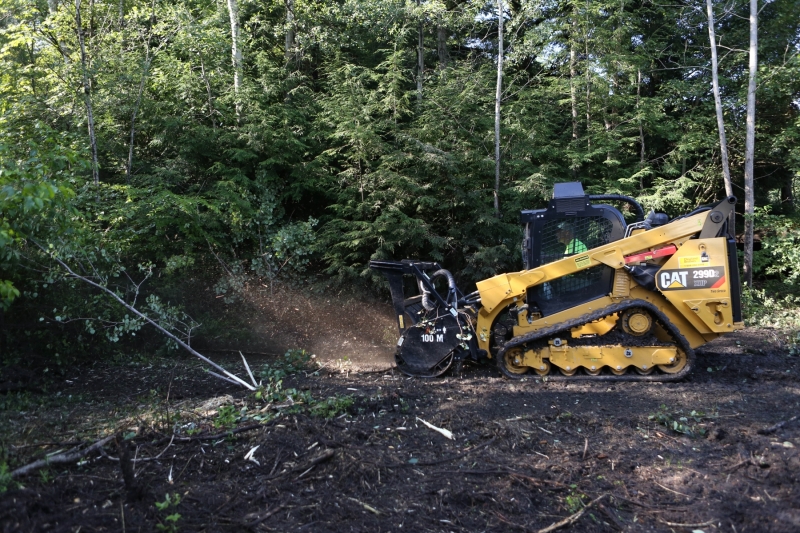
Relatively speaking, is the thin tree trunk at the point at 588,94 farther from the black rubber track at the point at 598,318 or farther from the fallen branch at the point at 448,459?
the fallen branch at the point at 448,459

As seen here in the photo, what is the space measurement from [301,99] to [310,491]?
38.7ft

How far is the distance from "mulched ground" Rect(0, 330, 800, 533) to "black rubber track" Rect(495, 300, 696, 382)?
2.12 ft

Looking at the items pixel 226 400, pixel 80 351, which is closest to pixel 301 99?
pixel 80 351

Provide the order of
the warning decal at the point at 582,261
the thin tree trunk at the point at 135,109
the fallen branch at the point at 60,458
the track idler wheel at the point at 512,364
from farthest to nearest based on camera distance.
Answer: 1. the thin tree trunk at the point at 135,109
2. the track idler wheel at the point at 512,364
3. the warning decal at the point at 582,261
4. the fallen branch at the point at 60,458

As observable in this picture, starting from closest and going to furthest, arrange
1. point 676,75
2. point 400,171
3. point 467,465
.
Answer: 1. point 467,465
2. point 400,171
3. point 676,75

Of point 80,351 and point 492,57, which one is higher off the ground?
point 492,57

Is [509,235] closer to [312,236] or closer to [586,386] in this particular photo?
[312,236]

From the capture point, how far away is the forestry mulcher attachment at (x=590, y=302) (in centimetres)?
743

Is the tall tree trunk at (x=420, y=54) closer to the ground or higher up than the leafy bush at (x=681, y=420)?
higher up

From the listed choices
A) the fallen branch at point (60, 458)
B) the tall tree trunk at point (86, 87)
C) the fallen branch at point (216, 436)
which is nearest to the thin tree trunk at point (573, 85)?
A: the tall tree trunk at point (86, 87)

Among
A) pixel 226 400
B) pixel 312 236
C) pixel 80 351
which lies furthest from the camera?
pixel 312 236

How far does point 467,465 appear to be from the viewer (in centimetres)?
457

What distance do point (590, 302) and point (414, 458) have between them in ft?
13.4

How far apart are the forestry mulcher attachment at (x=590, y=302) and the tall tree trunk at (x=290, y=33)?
892cm
